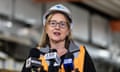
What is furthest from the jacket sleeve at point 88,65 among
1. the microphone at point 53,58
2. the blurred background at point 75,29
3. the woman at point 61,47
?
the blurred background at point 75,29

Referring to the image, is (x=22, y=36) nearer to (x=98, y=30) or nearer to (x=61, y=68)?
(x=98, y=30)

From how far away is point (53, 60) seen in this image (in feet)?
5.77

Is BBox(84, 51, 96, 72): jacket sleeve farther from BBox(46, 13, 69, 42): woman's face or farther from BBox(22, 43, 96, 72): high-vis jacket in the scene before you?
BBox(46, 13, 69, 42): woman's face

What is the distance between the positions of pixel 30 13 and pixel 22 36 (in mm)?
1035

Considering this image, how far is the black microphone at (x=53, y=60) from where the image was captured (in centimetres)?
174

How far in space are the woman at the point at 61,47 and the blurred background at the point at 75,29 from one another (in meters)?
4.21

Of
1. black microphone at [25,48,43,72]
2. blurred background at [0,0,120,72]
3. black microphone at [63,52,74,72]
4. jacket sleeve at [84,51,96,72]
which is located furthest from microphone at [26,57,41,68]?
blurred background at [0,0,120,72]

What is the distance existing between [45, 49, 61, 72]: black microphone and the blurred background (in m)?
4.28

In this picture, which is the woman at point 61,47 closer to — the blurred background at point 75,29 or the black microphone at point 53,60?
the black microphone at point 53,60

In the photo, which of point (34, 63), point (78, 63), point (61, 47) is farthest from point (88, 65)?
point (34, 63)

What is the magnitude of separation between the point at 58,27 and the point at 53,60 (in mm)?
177

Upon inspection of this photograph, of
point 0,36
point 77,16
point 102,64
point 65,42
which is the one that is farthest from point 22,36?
point 65,42

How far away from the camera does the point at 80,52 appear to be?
1.79 meters

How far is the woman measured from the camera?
175 centimetres
